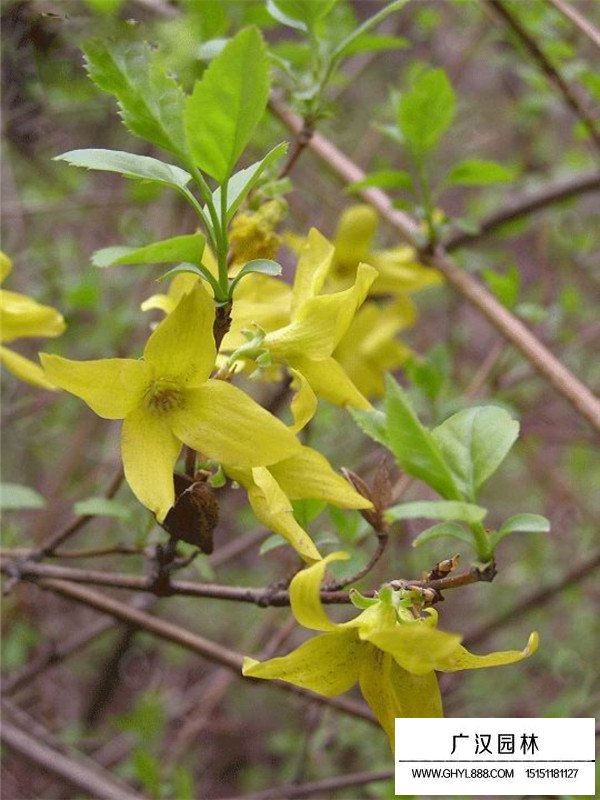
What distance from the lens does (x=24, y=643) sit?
172 centimetres

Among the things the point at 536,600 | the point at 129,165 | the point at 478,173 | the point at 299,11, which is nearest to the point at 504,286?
the point at 478,173

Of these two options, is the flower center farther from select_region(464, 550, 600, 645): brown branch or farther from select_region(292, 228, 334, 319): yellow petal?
select_region(464, 550, 600, 645): brown branch

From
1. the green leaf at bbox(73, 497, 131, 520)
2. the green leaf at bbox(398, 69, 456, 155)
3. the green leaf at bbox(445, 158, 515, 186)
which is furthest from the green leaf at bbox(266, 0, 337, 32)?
the green leaf at bbox(73, 497, 131, 520)

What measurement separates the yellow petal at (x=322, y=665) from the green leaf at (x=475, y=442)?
149mm

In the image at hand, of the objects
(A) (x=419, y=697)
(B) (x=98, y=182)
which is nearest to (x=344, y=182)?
(A) (x=419, y=697)

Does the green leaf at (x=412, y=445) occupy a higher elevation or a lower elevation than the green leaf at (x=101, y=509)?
higher

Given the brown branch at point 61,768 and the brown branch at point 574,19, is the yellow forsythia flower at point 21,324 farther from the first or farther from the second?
the brown branch at point 574,19

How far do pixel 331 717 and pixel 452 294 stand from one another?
105cm

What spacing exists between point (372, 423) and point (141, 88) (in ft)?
1.02

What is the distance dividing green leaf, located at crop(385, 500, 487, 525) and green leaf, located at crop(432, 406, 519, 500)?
61 millimetres

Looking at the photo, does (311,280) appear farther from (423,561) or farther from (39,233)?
(39,233)

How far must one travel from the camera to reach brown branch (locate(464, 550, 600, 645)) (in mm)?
1710

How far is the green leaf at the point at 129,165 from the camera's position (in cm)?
62

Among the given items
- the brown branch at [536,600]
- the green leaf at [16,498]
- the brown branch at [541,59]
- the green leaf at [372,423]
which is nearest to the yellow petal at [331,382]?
the green leaf at [372,423]
